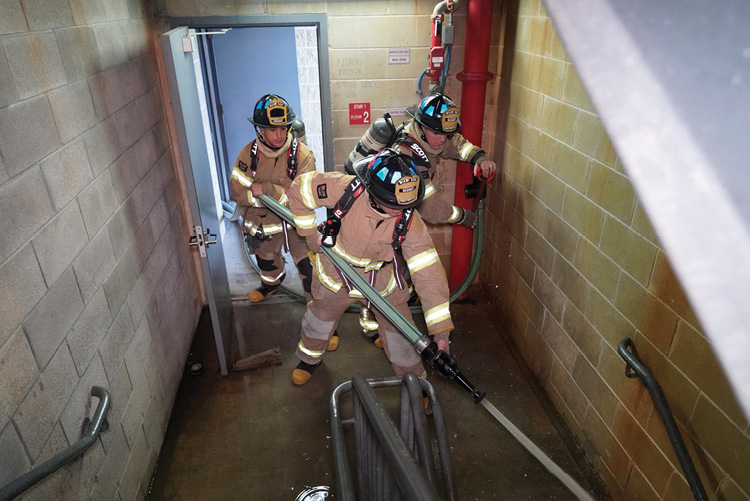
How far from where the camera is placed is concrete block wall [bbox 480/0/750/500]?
2227 millimetres

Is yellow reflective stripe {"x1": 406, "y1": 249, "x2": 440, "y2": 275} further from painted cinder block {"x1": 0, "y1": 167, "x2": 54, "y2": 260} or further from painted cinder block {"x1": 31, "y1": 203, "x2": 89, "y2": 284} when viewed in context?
painted cinder block {"x1": 0, "y1": 167, "x2": 54, "y2": 260}

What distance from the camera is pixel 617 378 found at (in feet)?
9.30

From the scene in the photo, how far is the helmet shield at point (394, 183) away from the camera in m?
2.86

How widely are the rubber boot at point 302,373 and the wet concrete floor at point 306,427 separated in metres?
0.05

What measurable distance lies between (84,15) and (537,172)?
10.2ft

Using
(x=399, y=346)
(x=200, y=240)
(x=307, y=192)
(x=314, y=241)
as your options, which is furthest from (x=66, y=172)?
(x=399, y=346)

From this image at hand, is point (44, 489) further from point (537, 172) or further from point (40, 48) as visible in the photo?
point (537, 172)

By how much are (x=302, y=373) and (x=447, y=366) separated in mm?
1458

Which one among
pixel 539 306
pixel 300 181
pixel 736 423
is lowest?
pixel 539 306

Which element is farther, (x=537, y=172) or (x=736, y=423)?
(x=537, y=172)

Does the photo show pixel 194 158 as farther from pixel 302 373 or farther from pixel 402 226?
pixel 302 373

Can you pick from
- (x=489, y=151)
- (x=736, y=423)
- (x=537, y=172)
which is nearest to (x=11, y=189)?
(x=736, y=423)

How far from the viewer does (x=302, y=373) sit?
3898 millimetres

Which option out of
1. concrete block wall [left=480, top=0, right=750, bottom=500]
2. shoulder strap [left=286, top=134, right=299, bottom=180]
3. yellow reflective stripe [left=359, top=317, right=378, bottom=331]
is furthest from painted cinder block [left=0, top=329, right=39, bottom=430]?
shoulder strap [left=286, top=134, right=299, bottom=180]
